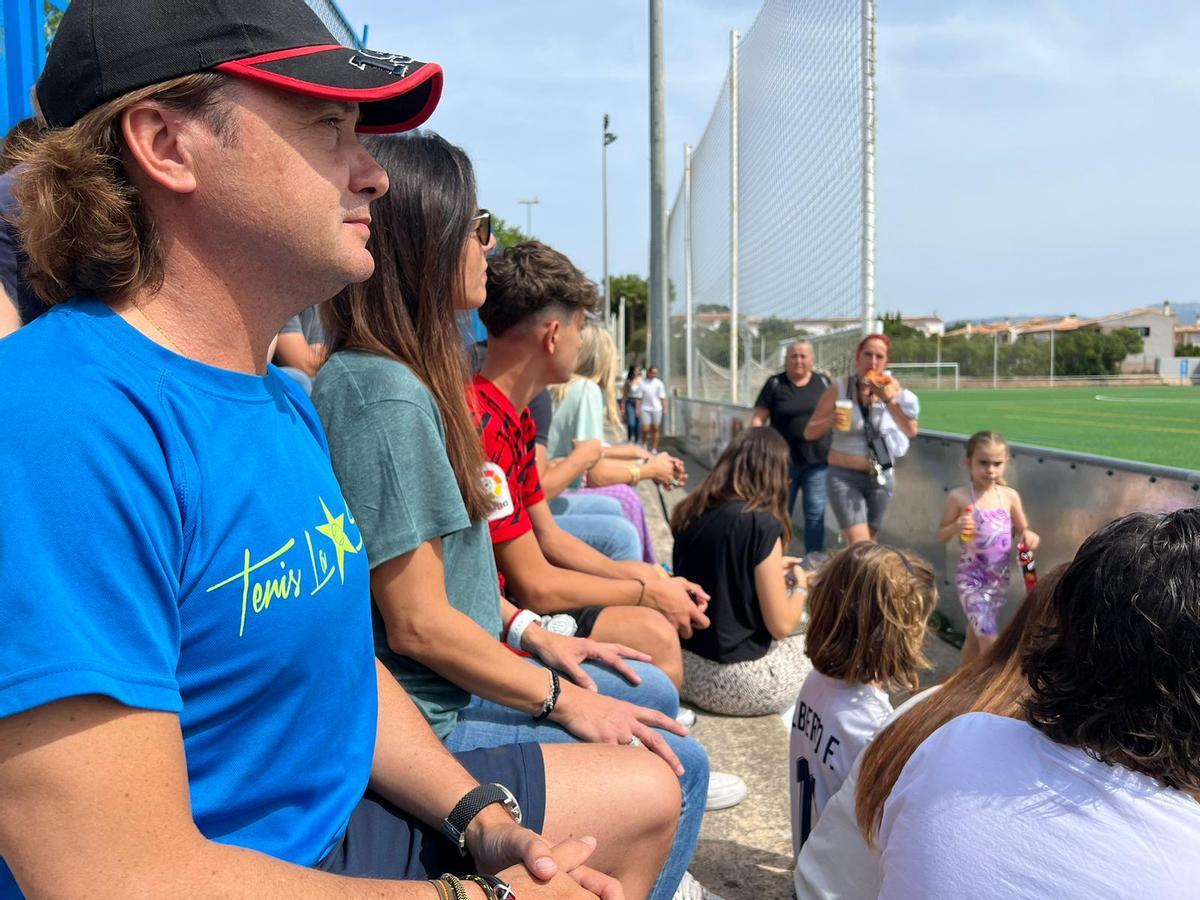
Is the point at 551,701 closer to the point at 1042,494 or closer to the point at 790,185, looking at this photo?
the point at 1042,494

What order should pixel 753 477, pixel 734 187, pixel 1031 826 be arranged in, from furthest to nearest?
1. pixel 734 187
2. pixel 753 477
3. pixel 1031 826

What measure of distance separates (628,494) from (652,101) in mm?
9803

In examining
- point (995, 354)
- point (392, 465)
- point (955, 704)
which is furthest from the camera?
point (995, 354)

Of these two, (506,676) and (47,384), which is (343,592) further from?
(506,676)

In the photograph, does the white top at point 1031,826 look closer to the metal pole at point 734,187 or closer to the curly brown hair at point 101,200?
the curly brown hair at point 101,200

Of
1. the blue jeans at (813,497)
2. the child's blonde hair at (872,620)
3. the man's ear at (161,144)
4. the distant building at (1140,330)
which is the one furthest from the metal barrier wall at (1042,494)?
the distant building at (1140,330)

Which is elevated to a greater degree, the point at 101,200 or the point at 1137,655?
the point at 101,200

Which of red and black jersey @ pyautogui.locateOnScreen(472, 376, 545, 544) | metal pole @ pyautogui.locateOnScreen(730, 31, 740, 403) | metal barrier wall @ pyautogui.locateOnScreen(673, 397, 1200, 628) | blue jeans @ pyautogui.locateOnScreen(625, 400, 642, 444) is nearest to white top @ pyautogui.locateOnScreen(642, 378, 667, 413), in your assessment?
blue jeans @ pyautogui.locateOnScreen(625, 400, 642, 444)

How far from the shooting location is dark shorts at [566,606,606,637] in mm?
2977

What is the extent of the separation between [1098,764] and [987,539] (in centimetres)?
409

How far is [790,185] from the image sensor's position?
11.8m

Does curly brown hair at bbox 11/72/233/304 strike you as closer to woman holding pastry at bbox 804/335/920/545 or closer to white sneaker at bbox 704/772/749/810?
white sneaker at bbox 704/772/749/810

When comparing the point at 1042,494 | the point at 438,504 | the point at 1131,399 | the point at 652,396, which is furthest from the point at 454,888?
the point at 652,396

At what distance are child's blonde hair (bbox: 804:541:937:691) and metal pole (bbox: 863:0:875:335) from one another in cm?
542
